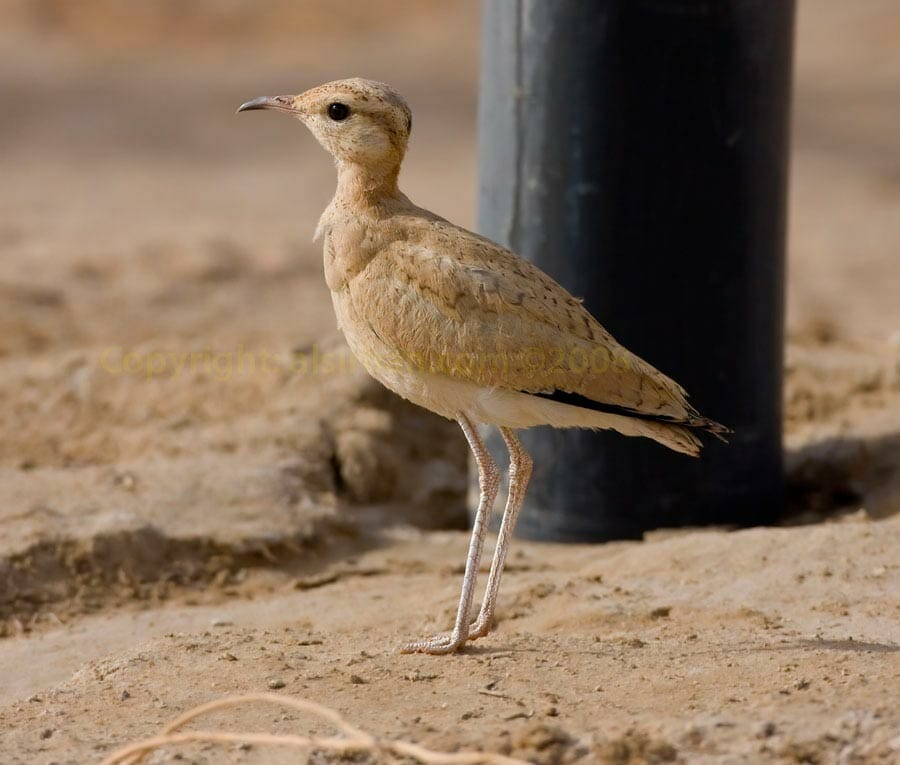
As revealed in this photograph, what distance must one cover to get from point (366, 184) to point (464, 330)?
790 mm

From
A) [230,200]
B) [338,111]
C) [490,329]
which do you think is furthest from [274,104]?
[230,200]

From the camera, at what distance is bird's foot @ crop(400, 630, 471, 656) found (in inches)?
195

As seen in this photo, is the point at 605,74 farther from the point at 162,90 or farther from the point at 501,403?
the point at 162,90

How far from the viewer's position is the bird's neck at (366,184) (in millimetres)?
5305

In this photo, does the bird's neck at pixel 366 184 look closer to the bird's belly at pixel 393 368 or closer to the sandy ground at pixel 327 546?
the bird's belly at pixel 393 368

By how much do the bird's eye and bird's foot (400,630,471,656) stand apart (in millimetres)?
1961

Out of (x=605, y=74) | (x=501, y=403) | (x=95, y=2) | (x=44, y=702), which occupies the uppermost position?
(x=95, y=2)

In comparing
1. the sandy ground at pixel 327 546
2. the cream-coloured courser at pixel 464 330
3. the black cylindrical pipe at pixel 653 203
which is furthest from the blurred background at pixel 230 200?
the cream-coloured courser at pixel 464 330

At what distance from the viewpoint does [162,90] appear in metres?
18.7

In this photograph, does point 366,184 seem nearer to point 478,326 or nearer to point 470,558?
point 478,326

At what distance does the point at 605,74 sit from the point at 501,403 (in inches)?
74.8

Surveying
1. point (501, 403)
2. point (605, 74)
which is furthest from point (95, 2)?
point (501, 403)

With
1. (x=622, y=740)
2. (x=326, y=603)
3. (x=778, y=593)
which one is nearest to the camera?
(x=622, y=740)

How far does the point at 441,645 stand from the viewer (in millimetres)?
4980
